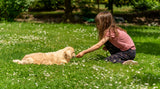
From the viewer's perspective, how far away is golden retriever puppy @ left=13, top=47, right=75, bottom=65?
22.2ft

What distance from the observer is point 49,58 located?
23.1 feet

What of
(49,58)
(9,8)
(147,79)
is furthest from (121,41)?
(9,8)

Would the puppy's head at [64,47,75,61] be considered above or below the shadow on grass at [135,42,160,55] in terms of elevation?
above

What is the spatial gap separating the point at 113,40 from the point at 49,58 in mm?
2109

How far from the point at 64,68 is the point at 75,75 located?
628 millimetres

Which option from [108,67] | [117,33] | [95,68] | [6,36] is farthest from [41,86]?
[6,36]

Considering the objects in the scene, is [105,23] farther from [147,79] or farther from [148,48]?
[148,48]

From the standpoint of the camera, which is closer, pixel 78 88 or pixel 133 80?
pixel 78 88

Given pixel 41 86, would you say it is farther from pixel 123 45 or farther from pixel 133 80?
pixel 123 45

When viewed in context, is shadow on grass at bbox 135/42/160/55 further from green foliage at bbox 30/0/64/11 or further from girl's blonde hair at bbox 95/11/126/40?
green foliage at bbox 30/0/64/11

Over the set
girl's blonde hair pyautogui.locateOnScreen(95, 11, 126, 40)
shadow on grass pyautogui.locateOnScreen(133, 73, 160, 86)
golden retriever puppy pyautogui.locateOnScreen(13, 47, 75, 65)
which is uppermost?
A: girl's blonde hair pyautogui.locateOnScreen(95, 11, 126, 40)

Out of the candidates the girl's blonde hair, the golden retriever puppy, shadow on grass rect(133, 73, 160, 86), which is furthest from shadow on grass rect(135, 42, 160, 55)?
the golden retriever puppy

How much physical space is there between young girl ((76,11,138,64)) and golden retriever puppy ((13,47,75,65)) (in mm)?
768

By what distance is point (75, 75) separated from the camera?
588 cm
